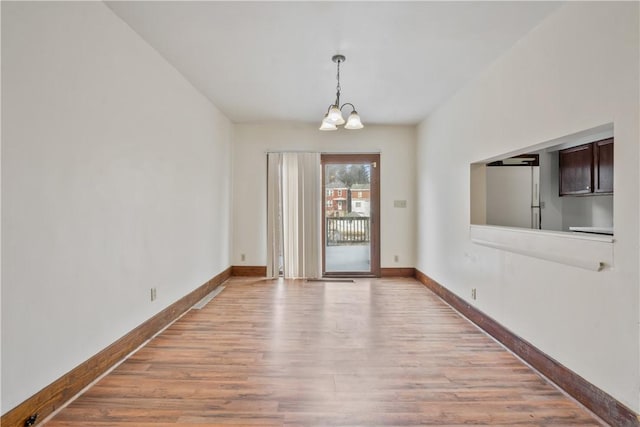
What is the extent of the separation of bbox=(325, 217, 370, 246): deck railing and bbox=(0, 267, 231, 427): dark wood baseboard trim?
9.44ft

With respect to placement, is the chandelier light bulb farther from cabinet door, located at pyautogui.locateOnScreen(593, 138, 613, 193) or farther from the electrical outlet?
the electrical outlet

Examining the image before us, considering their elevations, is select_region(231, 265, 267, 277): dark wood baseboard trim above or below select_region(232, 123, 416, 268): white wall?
below

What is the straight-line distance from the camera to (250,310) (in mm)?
3541

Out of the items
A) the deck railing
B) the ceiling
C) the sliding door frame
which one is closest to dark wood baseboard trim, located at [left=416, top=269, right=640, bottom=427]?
the sliding door frame

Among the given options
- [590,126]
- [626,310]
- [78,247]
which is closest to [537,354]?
[626,310]

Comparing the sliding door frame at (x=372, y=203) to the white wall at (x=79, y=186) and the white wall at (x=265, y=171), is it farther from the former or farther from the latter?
the white wall at (x=79, y=186)

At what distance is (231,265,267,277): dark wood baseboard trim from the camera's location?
5.23m

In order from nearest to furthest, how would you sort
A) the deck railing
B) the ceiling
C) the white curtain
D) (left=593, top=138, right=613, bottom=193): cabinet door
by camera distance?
the ceiling
(left=593, top=138, right=613, bottom=193): cabinet door
the white curtain
the deck railing

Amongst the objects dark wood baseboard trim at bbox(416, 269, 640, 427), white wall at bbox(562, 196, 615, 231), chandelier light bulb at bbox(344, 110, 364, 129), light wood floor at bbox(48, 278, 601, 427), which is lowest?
light wood floor at bbox(48, 278, 601, 427)

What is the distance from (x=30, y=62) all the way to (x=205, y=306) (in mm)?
2827

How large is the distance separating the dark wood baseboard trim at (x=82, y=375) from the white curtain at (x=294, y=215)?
218 cm

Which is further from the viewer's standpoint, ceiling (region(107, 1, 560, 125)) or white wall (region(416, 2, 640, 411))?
ceiling (region(107, 1, 560, 125))

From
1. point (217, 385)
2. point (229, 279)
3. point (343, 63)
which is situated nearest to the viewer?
point (217, 385)

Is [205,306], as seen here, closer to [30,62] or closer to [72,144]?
[72,144]
